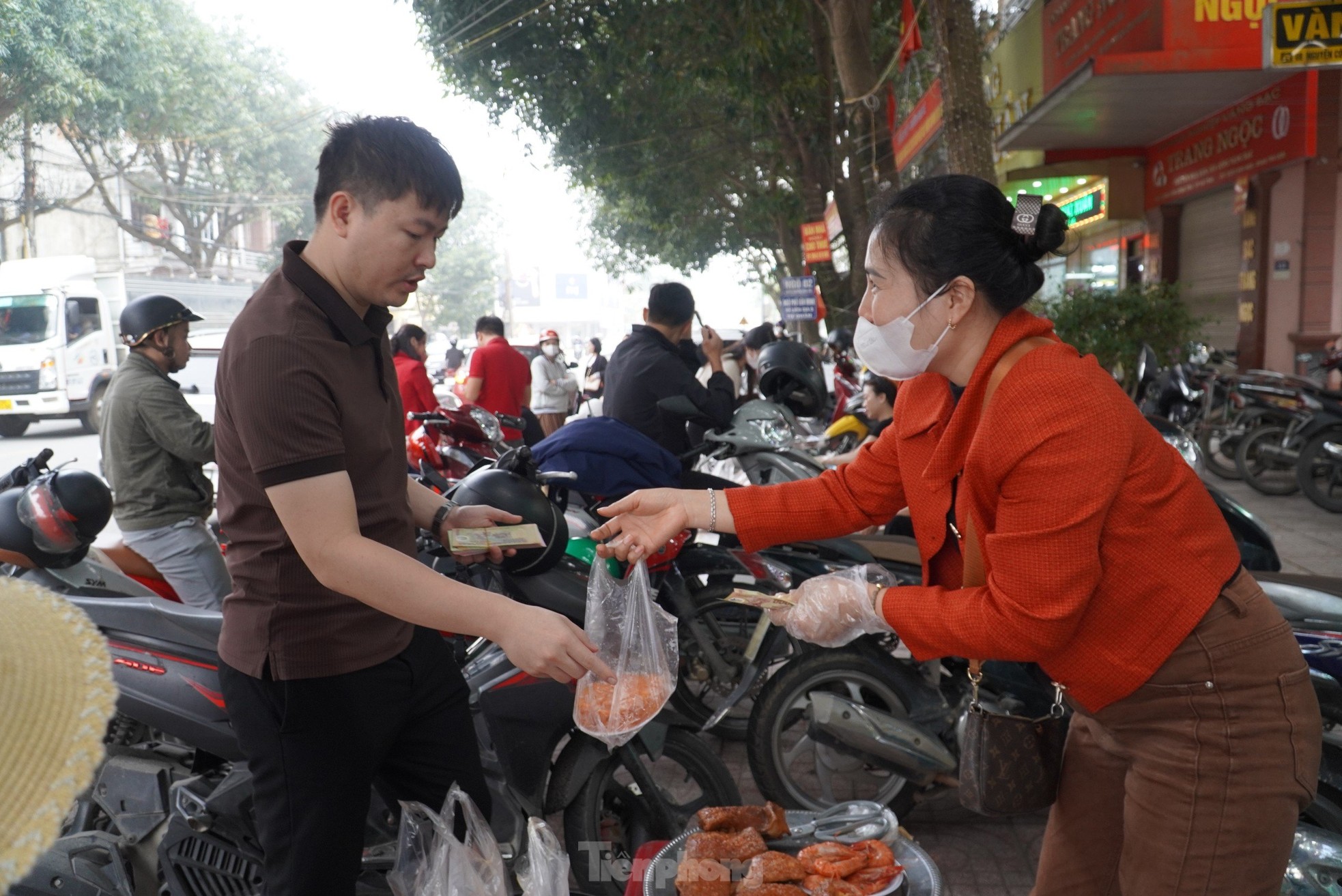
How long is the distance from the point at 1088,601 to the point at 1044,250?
58 cm

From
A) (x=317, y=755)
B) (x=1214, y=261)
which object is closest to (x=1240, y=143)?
(x=1214, y=261)

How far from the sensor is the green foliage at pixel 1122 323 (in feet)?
30.2

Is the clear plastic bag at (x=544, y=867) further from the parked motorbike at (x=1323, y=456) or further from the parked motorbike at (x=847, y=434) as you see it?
the parked motorbike at (x=1323, y=456)

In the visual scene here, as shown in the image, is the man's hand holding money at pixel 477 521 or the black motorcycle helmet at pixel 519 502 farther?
the black motorcycle helmet at pixel 519 502

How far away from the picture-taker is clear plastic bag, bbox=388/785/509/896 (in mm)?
2008

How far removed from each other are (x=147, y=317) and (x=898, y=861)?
3.51 m

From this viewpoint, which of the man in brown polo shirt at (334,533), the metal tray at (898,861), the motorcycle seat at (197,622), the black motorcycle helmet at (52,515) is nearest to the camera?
Answer: the man in brown polo shirt at (334,533)

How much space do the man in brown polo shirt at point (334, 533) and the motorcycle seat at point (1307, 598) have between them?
1949 millimetres

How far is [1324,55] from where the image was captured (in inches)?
203

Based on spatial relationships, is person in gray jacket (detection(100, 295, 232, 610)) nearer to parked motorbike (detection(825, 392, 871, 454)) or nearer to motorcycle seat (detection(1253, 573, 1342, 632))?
parked motorbike (detection(825, 392, 871, 454))

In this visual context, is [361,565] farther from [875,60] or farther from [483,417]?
[875,60]

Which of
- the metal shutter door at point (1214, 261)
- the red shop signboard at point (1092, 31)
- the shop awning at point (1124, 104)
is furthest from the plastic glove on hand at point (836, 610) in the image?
the metal shutter door at point (1214, 261)

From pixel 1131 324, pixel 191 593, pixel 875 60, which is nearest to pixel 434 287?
pixel 875 60

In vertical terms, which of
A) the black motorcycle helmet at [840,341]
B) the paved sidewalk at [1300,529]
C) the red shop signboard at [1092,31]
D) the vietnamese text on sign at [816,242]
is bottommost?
the paved sidewalk at [1300,529]
